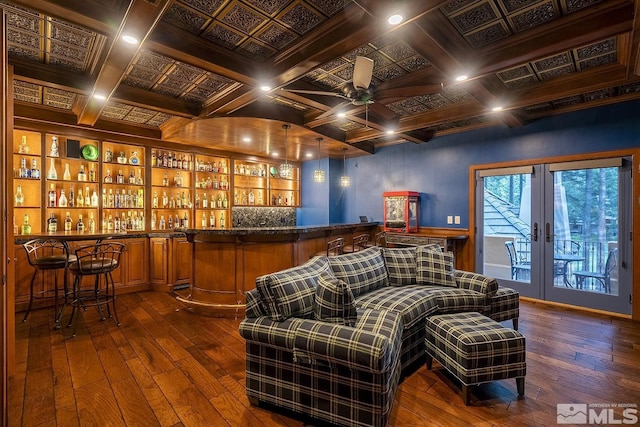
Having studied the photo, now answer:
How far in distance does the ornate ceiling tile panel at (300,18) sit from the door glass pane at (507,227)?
13.1ft

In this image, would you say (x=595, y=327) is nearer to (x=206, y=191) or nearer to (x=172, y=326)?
(x=172, y=326)

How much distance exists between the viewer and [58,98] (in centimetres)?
404

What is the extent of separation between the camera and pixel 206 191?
6.48 meters

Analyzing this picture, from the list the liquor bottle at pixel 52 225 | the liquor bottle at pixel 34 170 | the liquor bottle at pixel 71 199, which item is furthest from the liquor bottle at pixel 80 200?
the liquor bottle at pixel 34 170

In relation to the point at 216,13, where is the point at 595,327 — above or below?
below

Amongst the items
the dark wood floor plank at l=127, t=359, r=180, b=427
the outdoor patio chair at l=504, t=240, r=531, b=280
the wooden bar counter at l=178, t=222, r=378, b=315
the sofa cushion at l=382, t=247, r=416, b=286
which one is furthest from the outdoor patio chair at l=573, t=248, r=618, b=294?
the dark wood floor plank at l=127, t=359, r=180, b=427

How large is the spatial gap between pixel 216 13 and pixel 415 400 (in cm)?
324

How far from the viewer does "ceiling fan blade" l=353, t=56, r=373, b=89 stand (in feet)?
7.96

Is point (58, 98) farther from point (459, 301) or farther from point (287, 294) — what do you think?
point (459, 301)

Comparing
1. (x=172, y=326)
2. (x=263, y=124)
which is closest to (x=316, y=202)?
(x=263, y=124)

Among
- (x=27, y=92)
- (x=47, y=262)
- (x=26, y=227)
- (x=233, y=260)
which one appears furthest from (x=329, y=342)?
(x=26, y=227)

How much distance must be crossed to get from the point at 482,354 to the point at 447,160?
408 cm

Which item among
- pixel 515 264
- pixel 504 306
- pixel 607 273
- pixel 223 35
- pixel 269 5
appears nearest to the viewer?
pixel 269 5

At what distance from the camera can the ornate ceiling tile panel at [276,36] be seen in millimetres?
2548
